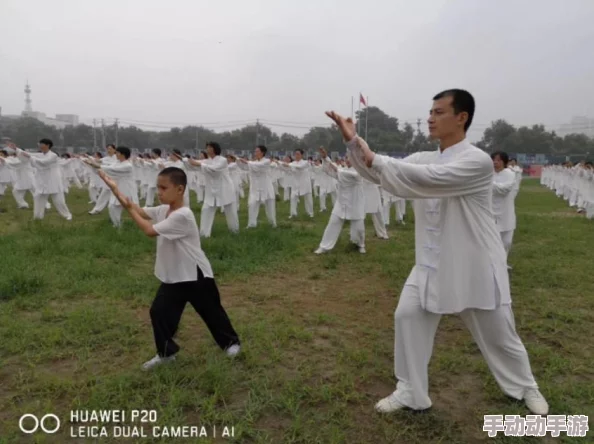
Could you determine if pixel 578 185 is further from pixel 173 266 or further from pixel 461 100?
pixel 173 266

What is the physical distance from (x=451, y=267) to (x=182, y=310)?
1881mm

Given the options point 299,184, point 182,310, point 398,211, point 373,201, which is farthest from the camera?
point 299,184

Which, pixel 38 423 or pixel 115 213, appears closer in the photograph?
pixel 38 423

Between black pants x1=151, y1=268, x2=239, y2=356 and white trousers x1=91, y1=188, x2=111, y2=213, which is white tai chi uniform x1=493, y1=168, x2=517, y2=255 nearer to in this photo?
black pants x1=151, y1=268, x2=239, y2=356

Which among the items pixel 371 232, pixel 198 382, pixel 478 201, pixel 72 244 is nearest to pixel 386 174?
pixel 478 201

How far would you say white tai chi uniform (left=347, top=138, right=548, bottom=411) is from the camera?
2344mm

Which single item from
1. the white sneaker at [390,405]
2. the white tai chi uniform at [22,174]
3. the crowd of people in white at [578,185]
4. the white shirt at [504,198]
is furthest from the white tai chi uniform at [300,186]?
the white sneaker at [390,405]

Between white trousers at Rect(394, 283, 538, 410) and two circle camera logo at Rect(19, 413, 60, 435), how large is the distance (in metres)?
1.95

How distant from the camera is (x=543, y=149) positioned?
3647 cm

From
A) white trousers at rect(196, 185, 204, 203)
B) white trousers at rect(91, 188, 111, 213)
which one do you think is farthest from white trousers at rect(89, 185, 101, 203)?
Answer: white trousers at rect(196, 185, 204, 203)

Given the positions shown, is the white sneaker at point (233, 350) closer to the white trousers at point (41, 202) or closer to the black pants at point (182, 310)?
the black pants at point (182, 310)

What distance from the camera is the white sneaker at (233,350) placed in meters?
3.43

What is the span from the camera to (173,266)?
128 inches

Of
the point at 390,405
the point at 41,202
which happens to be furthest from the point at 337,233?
the point at 41,202
